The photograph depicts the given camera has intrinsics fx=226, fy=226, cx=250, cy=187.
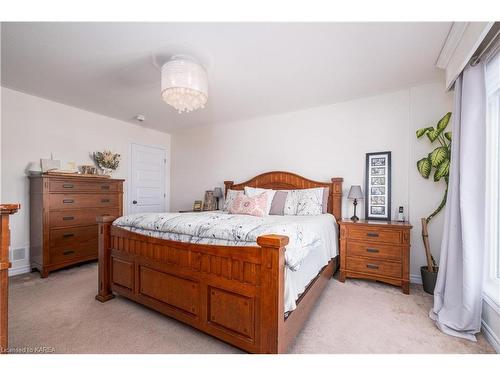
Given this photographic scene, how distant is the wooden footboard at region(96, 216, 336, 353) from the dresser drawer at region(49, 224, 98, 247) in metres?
1.35

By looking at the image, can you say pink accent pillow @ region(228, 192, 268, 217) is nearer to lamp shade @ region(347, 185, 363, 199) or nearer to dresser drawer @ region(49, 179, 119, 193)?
lamp shade @ region(347, 185, 363, 199)

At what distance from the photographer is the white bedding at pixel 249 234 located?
1431mm

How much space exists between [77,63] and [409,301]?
4073 mm

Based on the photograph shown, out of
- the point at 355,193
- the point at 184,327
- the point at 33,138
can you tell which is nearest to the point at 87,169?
the point at 33,138

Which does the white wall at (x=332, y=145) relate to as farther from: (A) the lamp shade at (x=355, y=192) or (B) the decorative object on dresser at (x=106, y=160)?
(B) the decorative object on dresser at (x=106, y=160)

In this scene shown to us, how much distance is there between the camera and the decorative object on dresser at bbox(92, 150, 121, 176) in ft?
12.3

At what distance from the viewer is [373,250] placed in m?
2.57

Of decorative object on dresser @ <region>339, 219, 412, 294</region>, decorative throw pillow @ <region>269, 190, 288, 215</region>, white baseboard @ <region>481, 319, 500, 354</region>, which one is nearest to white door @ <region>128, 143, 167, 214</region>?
decorative throw pillow @ <region>269, 190, 288, 215</region>

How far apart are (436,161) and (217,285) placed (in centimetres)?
261

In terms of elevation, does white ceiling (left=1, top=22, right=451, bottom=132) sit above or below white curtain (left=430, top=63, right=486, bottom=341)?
above

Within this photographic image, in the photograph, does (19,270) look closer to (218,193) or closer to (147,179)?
(147,179)

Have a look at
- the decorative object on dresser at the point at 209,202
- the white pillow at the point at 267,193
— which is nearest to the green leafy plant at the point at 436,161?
the white pillow at the point at 267,193
